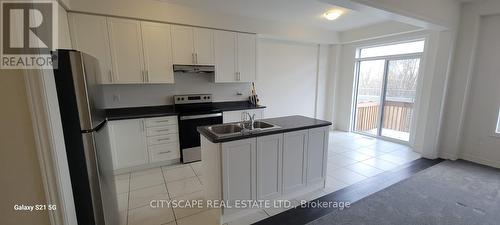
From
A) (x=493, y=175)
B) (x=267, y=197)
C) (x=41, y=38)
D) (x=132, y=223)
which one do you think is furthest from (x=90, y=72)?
(x=493, y=175)

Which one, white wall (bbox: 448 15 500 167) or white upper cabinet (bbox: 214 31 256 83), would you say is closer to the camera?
white wall (bbox: 448 15 500 167)

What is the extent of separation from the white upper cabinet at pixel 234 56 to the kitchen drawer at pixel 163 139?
51.4 inches

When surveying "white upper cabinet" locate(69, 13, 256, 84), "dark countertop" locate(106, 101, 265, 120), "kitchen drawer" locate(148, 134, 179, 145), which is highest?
"white upper cabinet" locate(69, 13, 256, 84)

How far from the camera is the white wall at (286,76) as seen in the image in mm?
4988

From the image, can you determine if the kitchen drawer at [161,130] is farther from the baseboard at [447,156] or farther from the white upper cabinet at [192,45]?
the baseboard at [447,156]

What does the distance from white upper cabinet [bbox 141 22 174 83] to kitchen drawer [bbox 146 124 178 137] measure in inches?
31.0

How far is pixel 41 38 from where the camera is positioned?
112 centimetres

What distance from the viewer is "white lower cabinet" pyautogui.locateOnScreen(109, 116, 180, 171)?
3.19m

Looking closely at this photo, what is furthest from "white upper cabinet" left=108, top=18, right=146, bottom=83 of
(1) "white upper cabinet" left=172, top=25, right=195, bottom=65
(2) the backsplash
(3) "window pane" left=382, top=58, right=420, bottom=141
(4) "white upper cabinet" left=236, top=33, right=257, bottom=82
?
(3) "window pane" left=382, top=58, right=420, bottom=141

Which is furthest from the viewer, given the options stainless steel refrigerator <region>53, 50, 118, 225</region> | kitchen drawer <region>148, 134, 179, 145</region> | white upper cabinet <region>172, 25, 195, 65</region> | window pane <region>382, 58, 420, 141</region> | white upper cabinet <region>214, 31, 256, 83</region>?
window pane <region>382, 58, 420, 141</region>

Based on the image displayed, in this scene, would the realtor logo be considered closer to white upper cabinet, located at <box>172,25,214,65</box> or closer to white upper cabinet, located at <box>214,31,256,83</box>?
white upper cabinet, located at <box>172,25,214,65</box>

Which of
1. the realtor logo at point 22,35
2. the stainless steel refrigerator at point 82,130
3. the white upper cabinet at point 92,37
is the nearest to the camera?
the realtor logo at point 22,35

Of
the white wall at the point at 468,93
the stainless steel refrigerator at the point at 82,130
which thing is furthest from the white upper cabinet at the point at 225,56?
the white wall at the point at 468,93

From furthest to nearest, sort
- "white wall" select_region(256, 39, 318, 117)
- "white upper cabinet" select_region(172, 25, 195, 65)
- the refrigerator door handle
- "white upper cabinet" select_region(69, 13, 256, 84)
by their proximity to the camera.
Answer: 1. "white wall" select_region(256, 39, 318, 117)
2. "white upper cabinet" select_region(172, 25, 195, 65)
3. "white upper cabinet" select_region(69, 13, 256, 84)
4. the refrigerator door handle
